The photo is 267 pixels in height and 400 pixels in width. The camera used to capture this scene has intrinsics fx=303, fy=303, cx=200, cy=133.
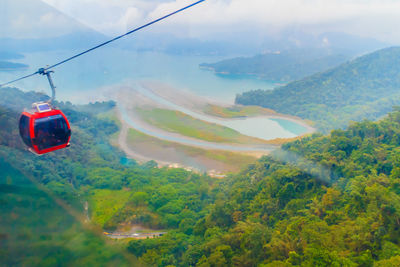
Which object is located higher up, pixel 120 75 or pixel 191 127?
pixel 120 75

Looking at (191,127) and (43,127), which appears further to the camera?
(191,127)

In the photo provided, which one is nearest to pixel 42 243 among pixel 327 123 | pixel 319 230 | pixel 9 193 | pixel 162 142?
pixel 9 193

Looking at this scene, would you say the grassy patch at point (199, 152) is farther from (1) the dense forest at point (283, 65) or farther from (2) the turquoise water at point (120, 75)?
(1) the dense forest at point (283, 65)

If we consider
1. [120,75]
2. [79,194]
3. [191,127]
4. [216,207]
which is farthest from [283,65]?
[79,194]

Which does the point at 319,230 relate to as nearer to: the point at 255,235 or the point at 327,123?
the point at 255,235

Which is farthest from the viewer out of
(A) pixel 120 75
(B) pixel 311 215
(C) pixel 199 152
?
(A) pixel 120 75

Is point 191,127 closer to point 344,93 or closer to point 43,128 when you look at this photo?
point 43,128
